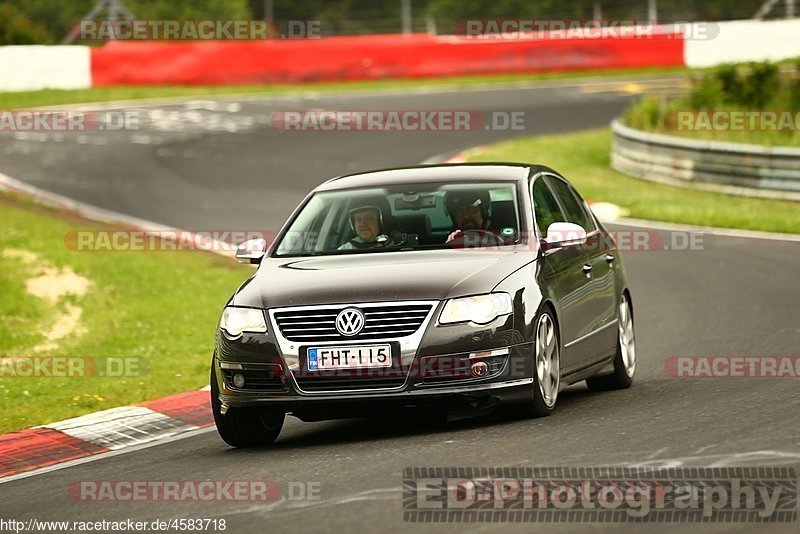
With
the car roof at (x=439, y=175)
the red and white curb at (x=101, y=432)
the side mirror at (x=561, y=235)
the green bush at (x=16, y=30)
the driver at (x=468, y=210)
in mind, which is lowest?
the red and white curb at (x=101, y=432)

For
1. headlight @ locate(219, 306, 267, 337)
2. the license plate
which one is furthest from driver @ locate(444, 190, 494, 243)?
headlight @ locate(219, 306, 267, 337)

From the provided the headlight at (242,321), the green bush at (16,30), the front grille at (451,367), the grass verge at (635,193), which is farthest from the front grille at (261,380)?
the green bush at (16,30)

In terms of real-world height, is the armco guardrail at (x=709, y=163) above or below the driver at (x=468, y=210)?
below

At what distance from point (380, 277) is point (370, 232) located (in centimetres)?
103

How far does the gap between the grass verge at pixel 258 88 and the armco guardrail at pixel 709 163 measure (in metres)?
14.8

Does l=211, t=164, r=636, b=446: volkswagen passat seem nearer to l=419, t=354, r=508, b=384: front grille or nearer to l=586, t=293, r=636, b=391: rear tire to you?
l=419, t=354, r=508, b=384: front grille

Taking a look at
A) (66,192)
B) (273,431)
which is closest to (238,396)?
(273,431)

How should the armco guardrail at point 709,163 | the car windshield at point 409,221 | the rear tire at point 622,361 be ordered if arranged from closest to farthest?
the car windshield at point 409,221
the rear tire at point 622,361
the armco guardrail at point 709,163

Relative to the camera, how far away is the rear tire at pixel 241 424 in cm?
907

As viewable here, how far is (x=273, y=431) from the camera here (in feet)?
31.1

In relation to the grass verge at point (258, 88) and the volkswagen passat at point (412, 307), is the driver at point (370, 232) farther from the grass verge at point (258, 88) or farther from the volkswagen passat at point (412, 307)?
the grass verge at point (258, 88)

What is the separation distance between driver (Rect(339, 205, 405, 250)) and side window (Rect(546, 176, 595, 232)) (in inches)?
54.7

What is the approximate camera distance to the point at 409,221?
9750 mm

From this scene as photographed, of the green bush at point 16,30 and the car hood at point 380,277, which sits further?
the green bush at point 16,30
